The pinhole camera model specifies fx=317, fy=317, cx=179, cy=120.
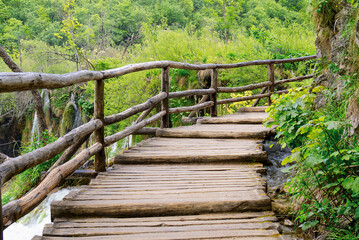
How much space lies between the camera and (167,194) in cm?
261

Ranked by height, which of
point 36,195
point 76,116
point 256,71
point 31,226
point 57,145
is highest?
point 256,71

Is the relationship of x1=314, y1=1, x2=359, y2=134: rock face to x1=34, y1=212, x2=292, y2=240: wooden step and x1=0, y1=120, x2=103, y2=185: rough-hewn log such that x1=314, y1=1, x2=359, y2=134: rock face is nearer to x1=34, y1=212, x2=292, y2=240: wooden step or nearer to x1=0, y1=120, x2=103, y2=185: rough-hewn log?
x1=34, y1=212, x2=292, y2=240: wooden step

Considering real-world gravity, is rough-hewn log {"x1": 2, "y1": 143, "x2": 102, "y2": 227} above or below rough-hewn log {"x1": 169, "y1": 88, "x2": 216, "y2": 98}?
below

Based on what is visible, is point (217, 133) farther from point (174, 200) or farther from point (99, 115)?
point (174, 200)

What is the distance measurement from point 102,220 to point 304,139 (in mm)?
2020

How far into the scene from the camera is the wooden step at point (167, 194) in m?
2.35

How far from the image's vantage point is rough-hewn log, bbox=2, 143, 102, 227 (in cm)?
176

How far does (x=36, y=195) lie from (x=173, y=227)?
0.93 meters

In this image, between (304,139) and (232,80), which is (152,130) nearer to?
(304,139)

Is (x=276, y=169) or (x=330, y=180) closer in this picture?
(x=330, y=180)

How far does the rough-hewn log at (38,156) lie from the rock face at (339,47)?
2.20m

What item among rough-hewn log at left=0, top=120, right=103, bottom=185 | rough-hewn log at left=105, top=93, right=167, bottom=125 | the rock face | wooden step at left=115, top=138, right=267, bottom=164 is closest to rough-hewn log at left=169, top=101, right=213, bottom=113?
rough-hewn log at left=105, top=93, right=167, bottom=125

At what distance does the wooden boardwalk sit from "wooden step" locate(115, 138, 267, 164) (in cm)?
1

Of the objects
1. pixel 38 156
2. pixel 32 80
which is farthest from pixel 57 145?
pixel 32 80
